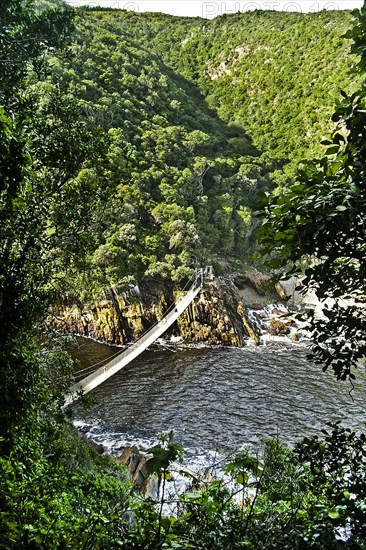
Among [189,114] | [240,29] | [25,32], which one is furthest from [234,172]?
[240,29]

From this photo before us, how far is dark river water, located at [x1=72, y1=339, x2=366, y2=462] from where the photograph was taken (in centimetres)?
936

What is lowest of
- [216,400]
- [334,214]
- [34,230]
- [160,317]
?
[216,400]

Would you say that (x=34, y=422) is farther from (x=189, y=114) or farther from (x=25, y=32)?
(x=189, y=114)

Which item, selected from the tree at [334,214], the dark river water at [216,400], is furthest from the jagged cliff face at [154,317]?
the tree at [334,214]

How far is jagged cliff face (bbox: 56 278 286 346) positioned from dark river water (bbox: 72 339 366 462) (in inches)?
47.6

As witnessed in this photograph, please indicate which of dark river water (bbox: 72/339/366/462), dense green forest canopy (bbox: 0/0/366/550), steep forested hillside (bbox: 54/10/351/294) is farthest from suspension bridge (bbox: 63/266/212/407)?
dense green forest canopy (bbox: 0/0/366/550)

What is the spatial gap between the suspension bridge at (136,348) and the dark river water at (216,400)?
2.71 ft

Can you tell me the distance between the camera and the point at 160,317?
1631cm

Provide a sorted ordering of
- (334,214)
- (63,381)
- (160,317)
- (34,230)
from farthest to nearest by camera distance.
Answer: (160,317) < (63,381) < (34,230) < (334,214)

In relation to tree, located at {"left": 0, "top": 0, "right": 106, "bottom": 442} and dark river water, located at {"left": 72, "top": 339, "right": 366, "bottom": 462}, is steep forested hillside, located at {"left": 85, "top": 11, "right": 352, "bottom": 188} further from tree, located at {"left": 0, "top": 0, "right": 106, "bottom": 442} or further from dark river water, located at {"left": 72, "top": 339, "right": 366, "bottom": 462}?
tree, located at {"left": 0, "top": 0, "right": 106, "bottom": 442}

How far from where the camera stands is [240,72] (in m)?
42.6

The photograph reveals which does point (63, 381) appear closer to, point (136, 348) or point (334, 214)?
point (334, 214)

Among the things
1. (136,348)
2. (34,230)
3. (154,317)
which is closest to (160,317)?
(154,317)

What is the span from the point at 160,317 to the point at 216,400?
230 inches
